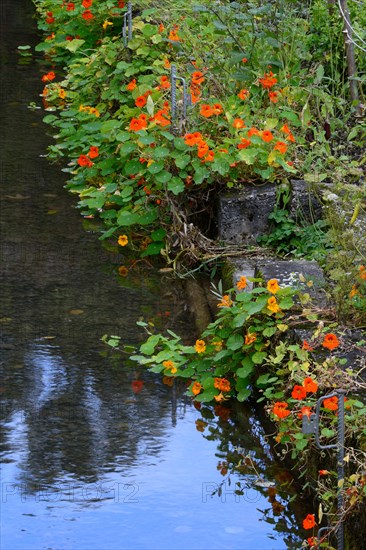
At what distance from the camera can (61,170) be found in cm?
795

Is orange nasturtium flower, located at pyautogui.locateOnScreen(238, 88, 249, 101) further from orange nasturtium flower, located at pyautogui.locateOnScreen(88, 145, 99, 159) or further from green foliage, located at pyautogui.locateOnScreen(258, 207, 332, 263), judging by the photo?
orange nasturtium flower, located at pyautogui.locateOnScreen(88, 145, 99, 159)

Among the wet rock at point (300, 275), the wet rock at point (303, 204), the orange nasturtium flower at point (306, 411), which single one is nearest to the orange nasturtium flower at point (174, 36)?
the wet rock at point (303, 204)

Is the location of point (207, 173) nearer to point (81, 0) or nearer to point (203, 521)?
point (203, 521)

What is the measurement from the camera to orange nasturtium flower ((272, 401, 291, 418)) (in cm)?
460

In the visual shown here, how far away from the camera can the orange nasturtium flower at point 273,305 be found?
16.6 feet

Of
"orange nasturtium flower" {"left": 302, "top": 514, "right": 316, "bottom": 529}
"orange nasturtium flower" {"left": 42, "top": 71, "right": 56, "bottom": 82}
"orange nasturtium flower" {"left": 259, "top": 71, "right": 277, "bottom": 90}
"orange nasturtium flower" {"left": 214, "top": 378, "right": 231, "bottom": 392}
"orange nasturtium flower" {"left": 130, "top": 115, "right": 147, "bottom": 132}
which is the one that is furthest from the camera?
"orange nasturtium flower" {"left": 42, "top": 71, "right": 56, "bottom": 82}

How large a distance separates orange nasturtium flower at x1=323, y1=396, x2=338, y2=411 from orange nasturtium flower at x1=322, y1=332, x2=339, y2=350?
0.36m

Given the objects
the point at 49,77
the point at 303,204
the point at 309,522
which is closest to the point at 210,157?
the point at 303,204

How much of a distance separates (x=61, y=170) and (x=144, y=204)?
1269 millimetres

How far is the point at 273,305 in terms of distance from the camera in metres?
5.08

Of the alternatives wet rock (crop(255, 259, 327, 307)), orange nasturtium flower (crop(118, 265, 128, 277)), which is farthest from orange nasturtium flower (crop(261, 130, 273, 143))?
orange nasturtium flower (crop(118, 265, 128, 277))

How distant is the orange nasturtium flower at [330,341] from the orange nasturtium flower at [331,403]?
358 millimetres

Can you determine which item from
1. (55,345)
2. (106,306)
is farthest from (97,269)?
(55,345)

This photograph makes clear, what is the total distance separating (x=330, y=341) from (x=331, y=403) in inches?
16.4
